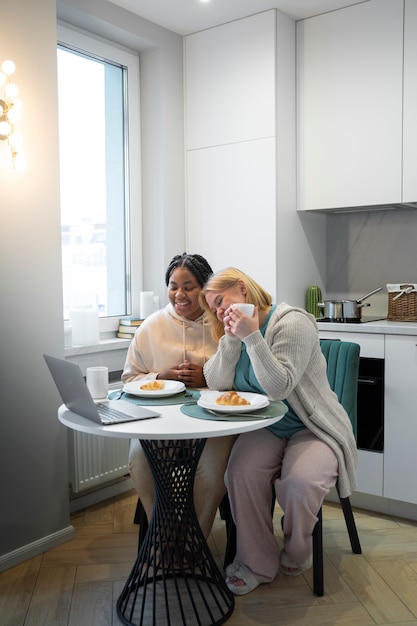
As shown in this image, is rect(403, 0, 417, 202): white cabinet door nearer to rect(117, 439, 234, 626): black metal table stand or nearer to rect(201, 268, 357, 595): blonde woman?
rect(201, 268, 357, 595): blonde woman

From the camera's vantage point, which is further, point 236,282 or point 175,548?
point 236,282

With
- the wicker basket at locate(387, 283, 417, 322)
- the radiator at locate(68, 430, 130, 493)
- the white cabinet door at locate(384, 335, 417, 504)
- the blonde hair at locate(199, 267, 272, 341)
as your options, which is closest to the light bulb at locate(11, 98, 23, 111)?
the blonde hair at locate(199, 267, 272, 341)

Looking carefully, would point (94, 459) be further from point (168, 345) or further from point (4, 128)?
point (4, 128)

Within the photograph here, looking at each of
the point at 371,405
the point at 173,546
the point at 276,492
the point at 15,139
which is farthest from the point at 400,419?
the point at 15,139

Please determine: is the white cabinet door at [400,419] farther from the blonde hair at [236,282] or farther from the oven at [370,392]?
the blonde hair at [236,282]

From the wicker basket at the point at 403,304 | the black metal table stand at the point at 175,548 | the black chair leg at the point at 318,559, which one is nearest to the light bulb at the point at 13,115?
the black metal table stand at the point at 175,548

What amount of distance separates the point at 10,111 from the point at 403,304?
2071 millimetres

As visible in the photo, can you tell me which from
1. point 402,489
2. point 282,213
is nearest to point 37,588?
point 402,489

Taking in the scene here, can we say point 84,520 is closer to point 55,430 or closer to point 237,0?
point 55,430

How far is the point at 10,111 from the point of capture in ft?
7.83

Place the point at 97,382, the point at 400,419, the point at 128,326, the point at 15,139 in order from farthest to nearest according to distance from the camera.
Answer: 1. the point at 128,326
2. the point at 400,419
3. the point at 15,139
4. the point at 97,382

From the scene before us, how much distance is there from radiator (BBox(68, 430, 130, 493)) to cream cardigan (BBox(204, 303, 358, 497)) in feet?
2.88

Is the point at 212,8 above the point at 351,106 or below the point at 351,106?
above

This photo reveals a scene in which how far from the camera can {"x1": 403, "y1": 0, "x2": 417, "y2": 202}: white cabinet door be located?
2.96m
